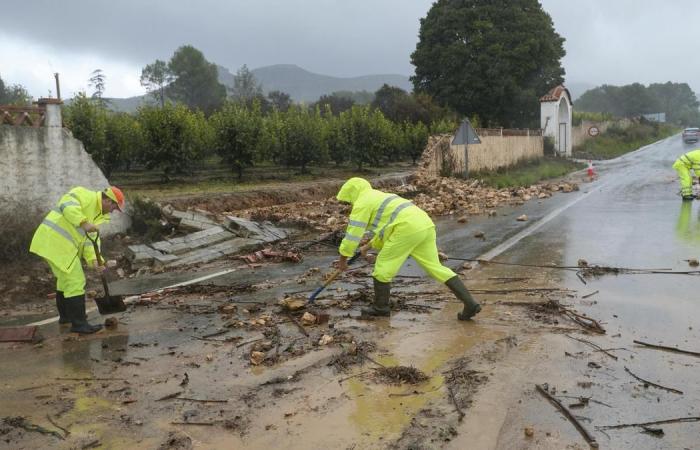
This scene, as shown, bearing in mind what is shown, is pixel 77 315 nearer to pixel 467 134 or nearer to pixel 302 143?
pixel 467 134

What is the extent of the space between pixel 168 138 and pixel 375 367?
15.6m

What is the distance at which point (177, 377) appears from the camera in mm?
4953

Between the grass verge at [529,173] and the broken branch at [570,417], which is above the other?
the grass verge at [529,173]

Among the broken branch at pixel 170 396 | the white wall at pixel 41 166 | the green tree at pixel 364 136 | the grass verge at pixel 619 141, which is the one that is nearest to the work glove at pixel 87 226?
the broken branch at pixel 170 396

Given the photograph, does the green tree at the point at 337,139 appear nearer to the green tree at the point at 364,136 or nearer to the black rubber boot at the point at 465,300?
the green tree at the point at 364,136

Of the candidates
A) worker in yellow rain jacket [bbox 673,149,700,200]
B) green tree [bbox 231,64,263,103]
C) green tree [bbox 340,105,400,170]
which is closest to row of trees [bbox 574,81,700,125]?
green tree [bbox 231,64,263,103]

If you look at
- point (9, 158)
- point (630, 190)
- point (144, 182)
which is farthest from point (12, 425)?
point (630, 190)

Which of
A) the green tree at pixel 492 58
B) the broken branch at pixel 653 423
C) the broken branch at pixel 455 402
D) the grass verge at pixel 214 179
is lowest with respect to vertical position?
the broken branch at pixel 653 423

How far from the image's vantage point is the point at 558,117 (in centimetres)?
3956

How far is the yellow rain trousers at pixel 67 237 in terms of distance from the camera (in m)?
6.13

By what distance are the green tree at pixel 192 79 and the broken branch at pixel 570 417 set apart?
83.6 meters

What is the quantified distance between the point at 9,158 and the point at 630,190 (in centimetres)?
1812

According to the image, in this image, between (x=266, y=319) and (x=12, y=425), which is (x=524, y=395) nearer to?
(x=266, y=319)

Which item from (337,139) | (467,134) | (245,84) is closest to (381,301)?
(467,134)
